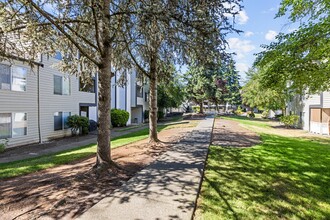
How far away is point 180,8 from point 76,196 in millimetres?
4782

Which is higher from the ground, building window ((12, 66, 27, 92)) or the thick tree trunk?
building window ((12, 66, 27, 92))

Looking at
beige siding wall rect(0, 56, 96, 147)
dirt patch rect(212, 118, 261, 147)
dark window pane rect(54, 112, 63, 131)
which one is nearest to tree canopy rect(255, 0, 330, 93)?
dirt patch rect(212, 118, 261, 147)

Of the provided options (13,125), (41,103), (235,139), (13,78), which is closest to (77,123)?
(41,103)

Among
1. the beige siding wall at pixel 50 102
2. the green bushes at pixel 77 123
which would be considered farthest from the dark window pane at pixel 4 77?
the green bushes at pixel 77 123

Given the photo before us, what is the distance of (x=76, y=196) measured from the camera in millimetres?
4750

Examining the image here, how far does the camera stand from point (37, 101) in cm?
1484

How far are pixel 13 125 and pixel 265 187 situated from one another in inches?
520

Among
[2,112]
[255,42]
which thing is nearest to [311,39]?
[255,42]

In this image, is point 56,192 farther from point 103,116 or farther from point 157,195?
point 103,116

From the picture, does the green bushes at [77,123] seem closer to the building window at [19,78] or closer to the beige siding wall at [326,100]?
the building window at [19,78]

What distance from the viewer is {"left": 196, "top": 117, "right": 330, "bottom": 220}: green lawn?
4.33m

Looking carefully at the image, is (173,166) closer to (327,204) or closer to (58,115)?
(327,204)

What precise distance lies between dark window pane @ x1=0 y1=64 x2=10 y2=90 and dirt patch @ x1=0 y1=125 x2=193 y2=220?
7848mm

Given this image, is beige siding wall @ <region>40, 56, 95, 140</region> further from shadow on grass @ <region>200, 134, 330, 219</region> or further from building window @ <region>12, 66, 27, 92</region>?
shadow on grass @ <region>200, 134, 330, 219</region>
